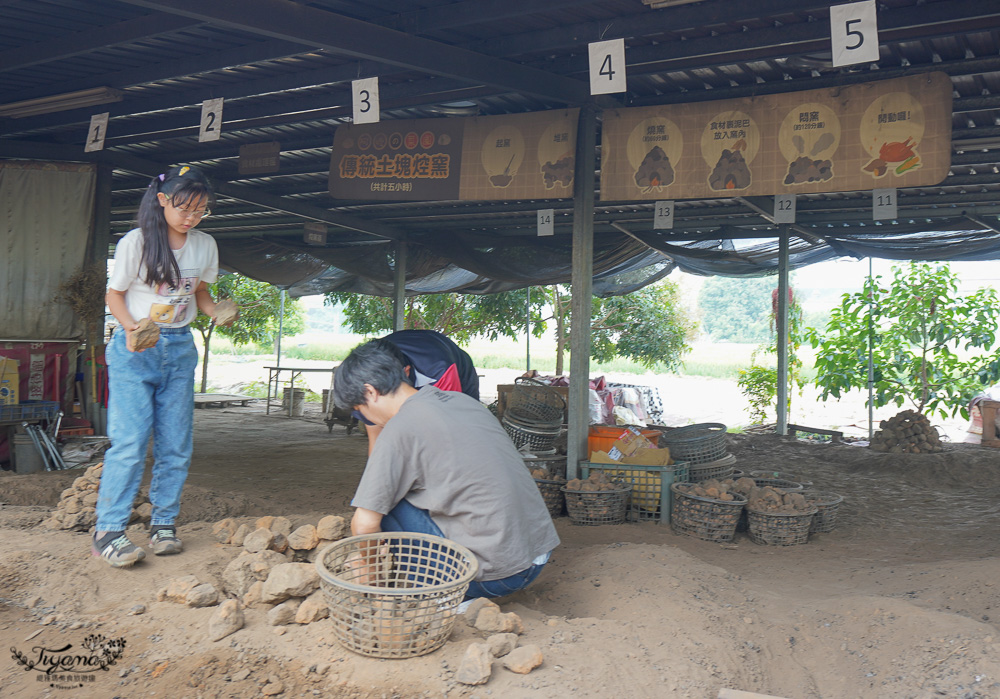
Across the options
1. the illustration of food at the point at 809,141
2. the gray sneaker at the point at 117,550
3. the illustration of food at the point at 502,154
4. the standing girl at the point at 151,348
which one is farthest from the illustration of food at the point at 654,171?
the gray sneaker at the point at 117,550

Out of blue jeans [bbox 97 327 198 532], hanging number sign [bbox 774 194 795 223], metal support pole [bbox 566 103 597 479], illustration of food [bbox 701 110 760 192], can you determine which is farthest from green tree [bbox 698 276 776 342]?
blue jeans [bbox 97 327 198 532]

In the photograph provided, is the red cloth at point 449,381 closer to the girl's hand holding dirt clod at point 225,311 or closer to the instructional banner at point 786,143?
the girl's hand holding dirt clod at point 225,311

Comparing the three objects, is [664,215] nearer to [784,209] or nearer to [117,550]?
[784,209]

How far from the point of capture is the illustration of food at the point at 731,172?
15.8 feet

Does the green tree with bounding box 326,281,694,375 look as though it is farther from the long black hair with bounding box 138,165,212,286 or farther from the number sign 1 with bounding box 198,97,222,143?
the long black hair with bounding box 138,165,212,286

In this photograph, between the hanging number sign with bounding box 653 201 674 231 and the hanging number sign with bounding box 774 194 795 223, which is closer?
the hanging number sign with bounding box 774 194 795 223

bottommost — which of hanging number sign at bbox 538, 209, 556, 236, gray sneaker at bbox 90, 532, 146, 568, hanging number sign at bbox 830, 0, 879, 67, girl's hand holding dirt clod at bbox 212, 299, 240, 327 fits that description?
gray sneaker at bbox 90, 532, 146, 568

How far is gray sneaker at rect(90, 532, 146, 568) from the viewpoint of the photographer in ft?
8.98

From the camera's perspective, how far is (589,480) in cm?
521

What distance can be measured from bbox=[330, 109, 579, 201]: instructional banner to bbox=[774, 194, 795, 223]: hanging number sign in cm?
230

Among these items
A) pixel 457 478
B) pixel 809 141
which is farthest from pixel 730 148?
pixel 457 478

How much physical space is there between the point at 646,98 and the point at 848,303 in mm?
6522

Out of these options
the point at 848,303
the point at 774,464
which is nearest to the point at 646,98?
the point at 774,464

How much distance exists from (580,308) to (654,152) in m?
1.24
